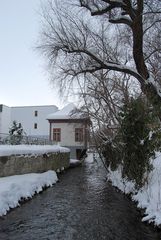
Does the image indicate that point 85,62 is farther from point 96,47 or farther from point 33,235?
point 33,235

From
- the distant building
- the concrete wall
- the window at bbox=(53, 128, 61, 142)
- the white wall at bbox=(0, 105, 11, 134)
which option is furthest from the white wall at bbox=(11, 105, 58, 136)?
the concrete wall

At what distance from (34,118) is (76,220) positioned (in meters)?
55.3

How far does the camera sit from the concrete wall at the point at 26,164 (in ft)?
44.8

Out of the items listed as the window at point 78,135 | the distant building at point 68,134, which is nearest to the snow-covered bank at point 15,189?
the window at point 78,135

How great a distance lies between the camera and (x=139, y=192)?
470 inches

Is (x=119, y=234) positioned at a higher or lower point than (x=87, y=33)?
lower

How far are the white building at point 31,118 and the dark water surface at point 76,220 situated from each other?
159ft

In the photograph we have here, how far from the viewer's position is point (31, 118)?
2534 inches

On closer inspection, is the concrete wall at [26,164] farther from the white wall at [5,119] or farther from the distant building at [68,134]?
the white wall at [5,119]

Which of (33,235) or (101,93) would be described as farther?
(101,93)

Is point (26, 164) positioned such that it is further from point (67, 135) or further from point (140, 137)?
point (67, 135)

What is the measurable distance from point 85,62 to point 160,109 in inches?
268

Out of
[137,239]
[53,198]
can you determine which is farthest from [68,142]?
[137,239]

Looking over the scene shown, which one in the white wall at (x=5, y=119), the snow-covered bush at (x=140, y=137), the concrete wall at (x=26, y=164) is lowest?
the concrete wall at (x=26, y=164)
